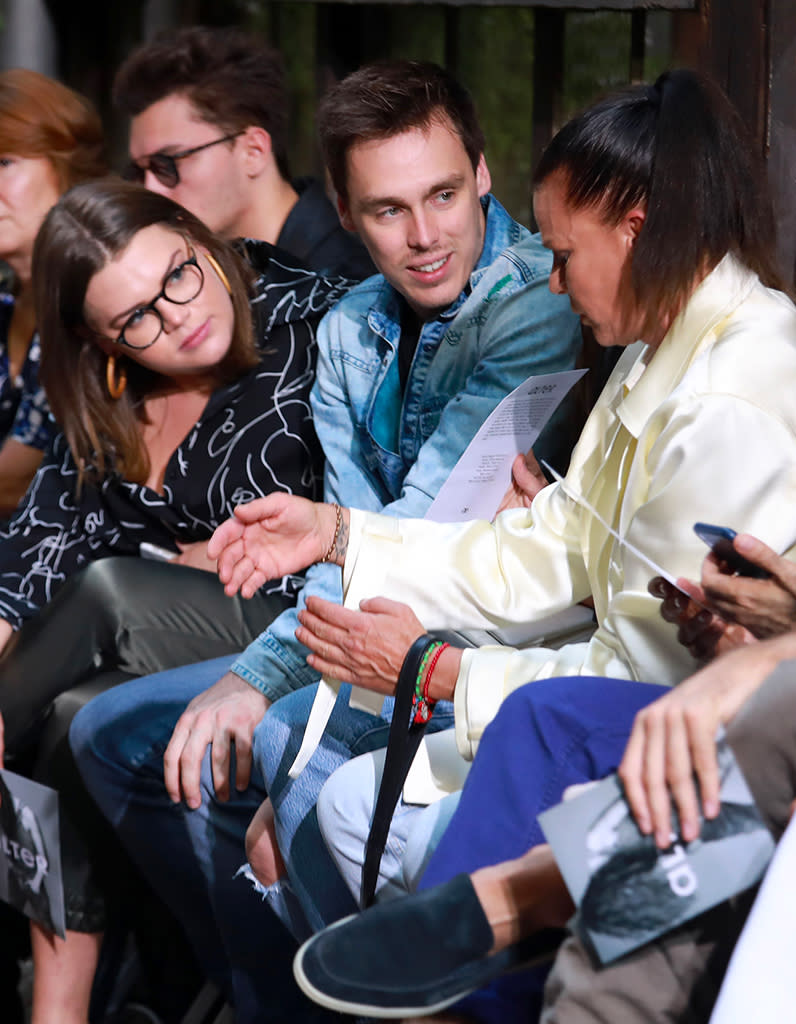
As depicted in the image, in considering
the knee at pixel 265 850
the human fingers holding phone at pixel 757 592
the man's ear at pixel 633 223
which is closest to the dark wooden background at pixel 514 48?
the man's ear at pixel 633 223

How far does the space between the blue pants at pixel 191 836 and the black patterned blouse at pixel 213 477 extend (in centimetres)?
37

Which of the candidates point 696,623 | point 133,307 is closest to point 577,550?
point 696,623

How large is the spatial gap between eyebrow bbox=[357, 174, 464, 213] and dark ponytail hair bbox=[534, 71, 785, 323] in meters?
0.58

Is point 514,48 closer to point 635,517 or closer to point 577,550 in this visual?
point 577,550

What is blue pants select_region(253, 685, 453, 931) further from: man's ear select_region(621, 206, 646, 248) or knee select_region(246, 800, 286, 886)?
man's ear select_region(621, 206, 646, 248)

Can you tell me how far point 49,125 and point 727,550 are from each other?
2.43 metres

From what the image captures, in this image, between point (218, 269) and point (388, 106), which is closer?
point (388, 106)

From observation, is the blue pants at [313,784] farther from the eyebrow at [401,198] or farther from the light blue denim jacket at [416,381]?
the eyebrow at [401,198]

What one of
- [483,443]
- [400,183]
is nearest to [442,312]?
[400,183]

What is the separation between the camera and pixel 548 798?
4.40 feet

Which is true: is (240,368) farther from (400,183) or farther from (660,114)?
(660,114)

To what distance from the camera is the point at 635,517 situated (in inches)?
60.0

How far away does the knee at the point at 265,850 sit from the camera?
6.35 ft

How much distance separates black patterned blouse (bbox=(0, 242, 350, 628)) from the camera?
2.53m
